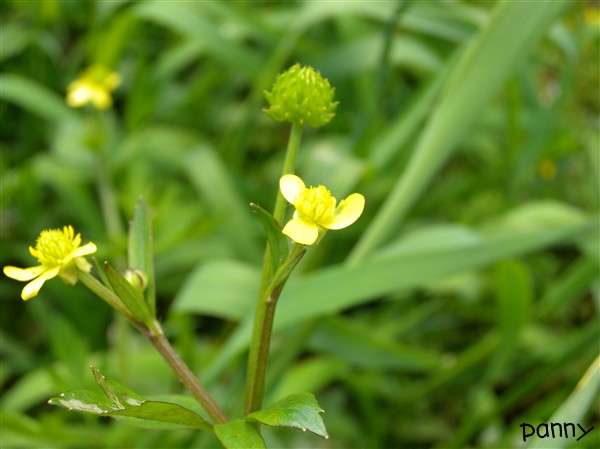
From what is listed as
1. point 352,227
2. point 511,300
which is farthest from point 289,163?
point 352,227

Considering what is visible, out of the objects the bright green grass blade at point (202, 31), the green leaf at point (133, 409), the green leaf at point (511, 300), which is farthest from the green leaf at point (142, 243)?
the bright green grass blade at point (202, 31)

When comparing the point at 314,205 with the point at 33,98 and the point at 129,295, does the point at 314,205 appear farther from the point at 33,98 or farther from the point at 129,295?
the point at 33,98

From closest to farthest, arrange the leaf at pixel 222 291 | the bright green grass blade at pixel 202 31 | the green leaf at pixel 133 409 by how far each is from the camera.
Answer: the green leaf at pixel 133 409 < the leaf at pixel 222 291 < the bright green grass blade at pixel 202 31

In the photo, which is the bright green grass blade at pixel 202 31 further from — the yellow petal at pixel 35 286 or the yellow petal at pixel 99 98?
the yellow petal at pixel 35 286

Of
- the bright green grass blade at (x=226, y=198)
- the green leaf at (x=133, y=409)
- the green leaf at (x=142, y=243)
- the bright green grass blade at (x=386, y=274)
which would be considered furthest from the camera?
the bright green grass blade at (x=226, y=198)

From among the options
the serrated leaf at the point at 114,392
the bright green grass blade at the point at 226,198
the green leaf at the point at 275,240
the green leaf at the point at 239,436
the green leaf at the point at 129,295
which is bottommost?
the green leaf at the point at 239,436
